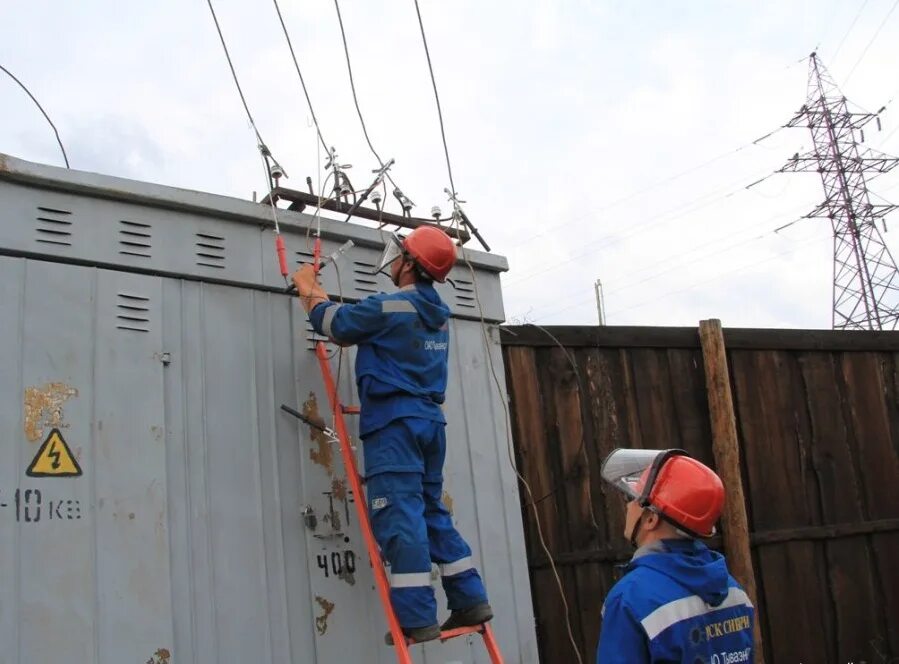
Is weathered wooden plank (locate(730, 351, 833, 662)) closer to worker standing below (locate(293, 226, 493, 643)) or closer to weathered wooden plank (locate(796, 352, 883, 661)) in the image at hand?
weathered wooden plank (locate(796, 352, 883, 661))

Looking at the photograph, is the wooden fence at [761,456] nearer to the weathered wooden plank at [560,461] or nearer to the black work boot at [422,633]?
the weathered wooden plank at [560,461]

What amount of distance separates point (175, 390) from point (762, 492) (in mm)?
4198

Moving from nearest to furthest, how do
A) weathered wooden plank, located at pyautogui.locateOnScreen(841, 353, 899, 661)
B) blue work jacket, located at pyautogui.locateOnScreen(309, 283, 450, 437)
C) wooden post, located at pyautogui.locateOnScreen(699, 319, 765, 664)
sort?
1. blue work jacket, located at pyautogui.locateOnScreen(309, 283, 450, 437)
2. wooden post, located at pyautogui.locateOnScreen(699, 319, 765, 664)
3. weathered wooden plank, located at pyautogui.locateOnScreen(841, 353, 899, 661)

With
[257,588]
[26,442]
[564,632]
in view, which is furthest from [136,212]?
[564,632]

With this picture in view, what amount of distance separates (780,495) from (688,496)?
13.6 feet

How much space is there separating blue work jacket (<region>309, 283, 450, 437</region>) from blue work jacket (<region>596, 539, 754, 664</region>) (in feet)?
5.11

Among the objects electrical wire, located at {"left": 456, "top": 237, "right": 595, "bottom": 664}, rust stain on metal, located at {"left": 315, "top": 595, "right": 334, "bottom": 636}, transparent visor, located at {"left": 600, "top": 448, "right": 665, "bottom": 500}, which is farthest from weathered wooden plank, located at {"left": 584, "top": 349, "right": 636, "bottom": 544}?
transparent visor, located at {"left": 600, "top": 448, "right": 665, "bottom": 500}

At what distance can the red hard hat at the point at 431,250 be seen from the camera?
13.1 ft

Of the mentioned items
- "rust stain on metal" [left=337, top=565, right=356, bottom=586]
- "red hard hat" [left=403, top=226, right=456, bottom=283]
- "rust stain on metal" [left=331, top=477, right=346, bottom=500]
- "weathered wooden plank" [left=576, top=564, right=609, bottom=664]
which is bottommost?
"weathered wooden plank" [left=576, top=564, right=609, bottom=664]

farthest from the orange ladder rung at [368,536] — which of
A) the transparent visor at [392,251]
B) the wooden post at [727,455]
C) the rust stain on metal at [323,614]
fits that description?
the wooden post at [727,455]

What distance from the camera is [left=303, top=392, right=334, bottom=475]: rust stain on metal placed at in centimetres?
394

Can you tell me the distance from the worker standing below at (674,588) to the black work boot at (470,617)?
143 cm

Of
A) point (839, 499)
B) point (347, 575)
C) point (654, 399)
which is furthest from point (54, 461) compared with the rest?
→ point (839, 499)

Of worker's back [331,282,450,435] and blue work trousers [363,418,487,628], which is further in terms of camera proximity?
worker's back [331,282,450,435]
